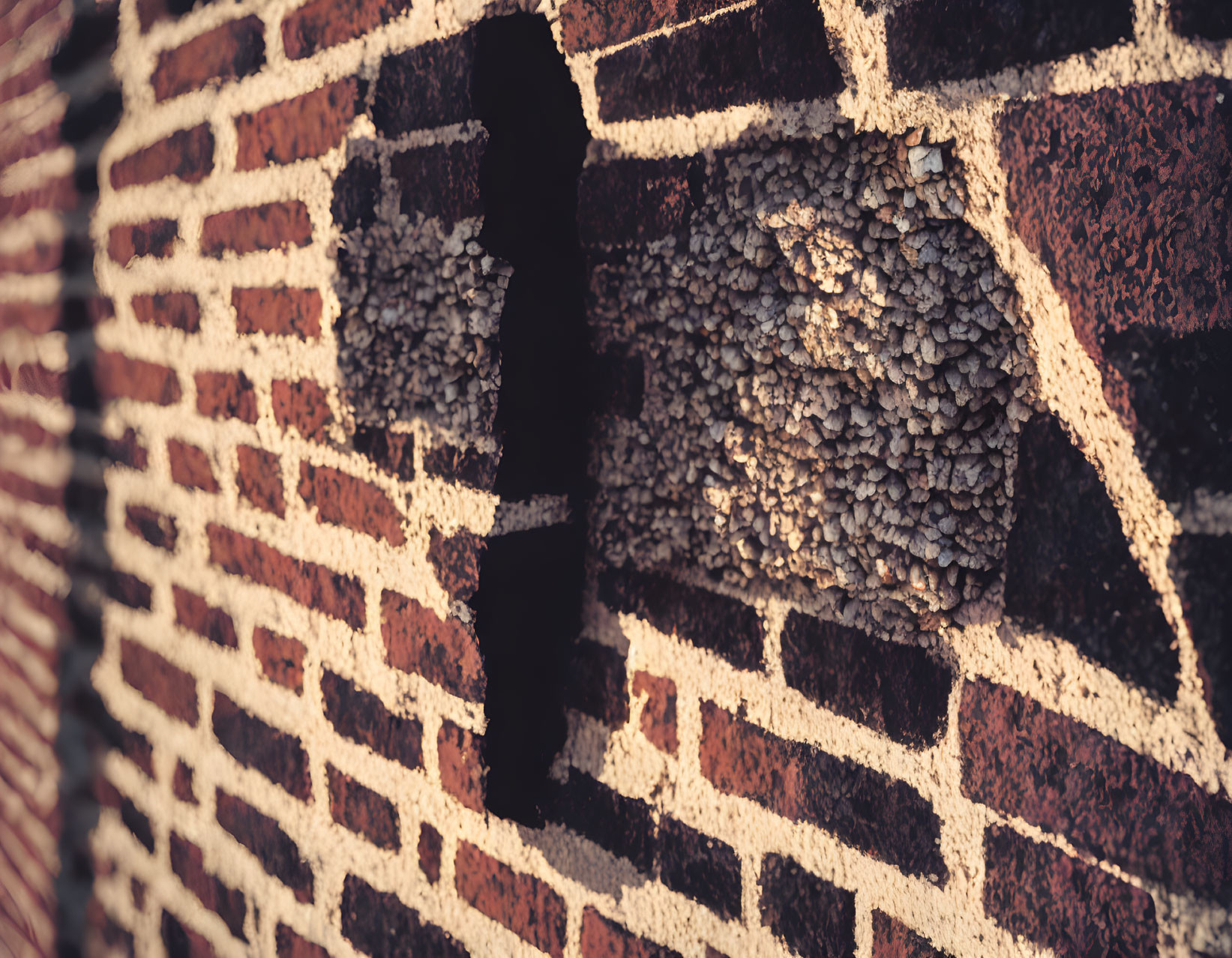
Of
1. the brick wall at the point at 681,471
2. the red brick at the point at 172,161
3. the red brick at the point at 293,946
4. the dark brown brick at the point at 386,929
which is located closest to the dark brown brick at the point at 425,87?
the brick wall at the point at 681,471

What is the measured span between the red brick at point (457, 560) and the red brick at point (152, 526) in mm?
622

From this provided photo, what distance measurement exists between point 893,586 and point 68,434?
1.49 metres

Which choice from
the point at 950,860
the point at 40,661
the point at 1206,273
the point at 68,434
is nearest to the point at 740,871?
the point at 950,860

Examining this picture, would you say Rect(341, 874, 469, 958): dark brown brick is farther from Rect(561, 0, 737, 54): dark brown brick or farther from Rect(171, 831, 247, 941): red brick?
Rect(561, 0, 737, 54): dark brown brick

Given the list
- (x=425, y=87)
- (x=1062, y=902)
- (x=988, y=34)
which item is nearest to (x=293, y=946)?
(x=1062, y=902)

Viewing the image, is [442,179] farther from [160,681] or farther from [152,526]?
[160,681]

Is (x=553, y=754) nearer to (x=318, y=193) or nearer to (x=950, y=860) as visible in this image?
(x=950, y=860)

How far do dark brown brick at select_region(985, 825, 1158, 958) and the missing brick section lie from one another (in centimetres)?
44

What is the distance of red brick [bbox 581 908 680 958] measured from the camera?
2.64ft

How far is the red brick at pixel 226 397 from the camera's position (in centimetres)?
109

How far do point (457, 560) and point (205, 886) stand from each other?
2.77 feet

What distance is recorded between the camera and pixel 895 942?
65 centimetres

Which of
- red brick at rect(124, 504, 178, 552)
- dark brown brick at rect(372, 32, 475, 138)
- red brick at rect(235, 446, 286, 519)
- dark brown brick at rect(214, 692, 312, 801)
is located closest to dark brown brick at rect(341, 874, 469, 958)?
dark brown brick at rect(214, 692, 312, 801)

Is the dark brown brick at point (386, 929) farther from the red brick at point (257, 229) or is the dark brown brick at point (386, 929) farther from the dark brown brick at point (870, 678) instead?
the red brick at point (257, 229)
